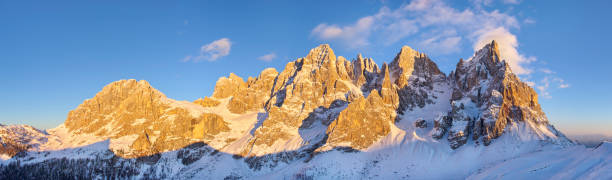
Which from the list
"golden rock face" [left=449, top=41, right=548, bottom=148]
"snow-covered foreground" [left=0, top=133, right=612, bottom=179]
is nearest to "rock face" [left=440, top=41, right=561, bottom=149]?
"golden rock face" [left=449, top=41, right=548, bottom=148]

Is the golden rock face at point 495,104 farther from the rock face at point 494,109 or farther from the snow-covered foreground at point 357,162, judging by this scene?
the snow-covered foreground at point 357,162

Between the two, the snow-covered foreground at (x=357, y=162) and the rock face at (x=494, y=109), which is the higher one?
the rock face at (x=494, y=109)

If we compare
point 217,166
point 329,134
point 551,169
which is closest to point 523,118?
point 329,134

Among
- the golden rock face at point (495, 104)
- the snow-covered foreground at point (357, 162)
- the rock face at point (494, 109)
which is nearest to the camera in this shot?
the snow-covered foreground at point (357, 162)

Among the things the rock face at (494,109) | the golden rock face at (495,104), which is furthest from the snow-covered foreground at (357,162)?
the rock face at (494,109)

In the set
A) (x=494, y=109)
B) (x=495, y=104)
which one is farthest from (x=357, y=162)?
(x=495, y=104)

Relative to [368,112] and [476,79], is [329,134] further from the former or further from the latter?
[476,79]

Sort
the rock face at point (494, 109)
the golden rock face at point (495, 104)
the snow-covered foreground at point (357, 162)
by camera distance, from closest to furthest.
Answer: the snow-covered foreground at point (357, 162), the rock face at point (494, 109), the golden rock face at point (495, 104)

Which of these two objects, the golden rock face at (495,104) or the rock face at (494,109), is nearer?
the rock face at (494,109)

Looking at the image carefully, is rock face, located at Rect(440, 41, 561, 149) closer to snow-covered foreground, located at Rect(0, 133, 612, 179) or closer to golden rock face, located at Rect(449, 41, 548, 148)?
golden rock face, located at Rect(449, 41, 548, 148)

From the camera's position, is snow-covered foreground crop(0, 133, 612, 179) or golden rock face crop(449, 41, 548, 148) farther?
golden rock face crop(449, 41, 548, 148)

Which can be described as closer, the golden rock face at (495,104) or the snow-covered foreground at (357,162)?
the snow-covered foreground at (357,162)

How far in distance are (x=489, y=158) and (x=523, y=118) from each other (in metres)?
32.1

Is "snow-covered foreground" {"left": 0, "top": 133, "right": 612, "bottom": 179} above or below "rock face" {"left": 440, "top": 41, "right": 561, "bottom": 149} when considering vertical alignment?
below
